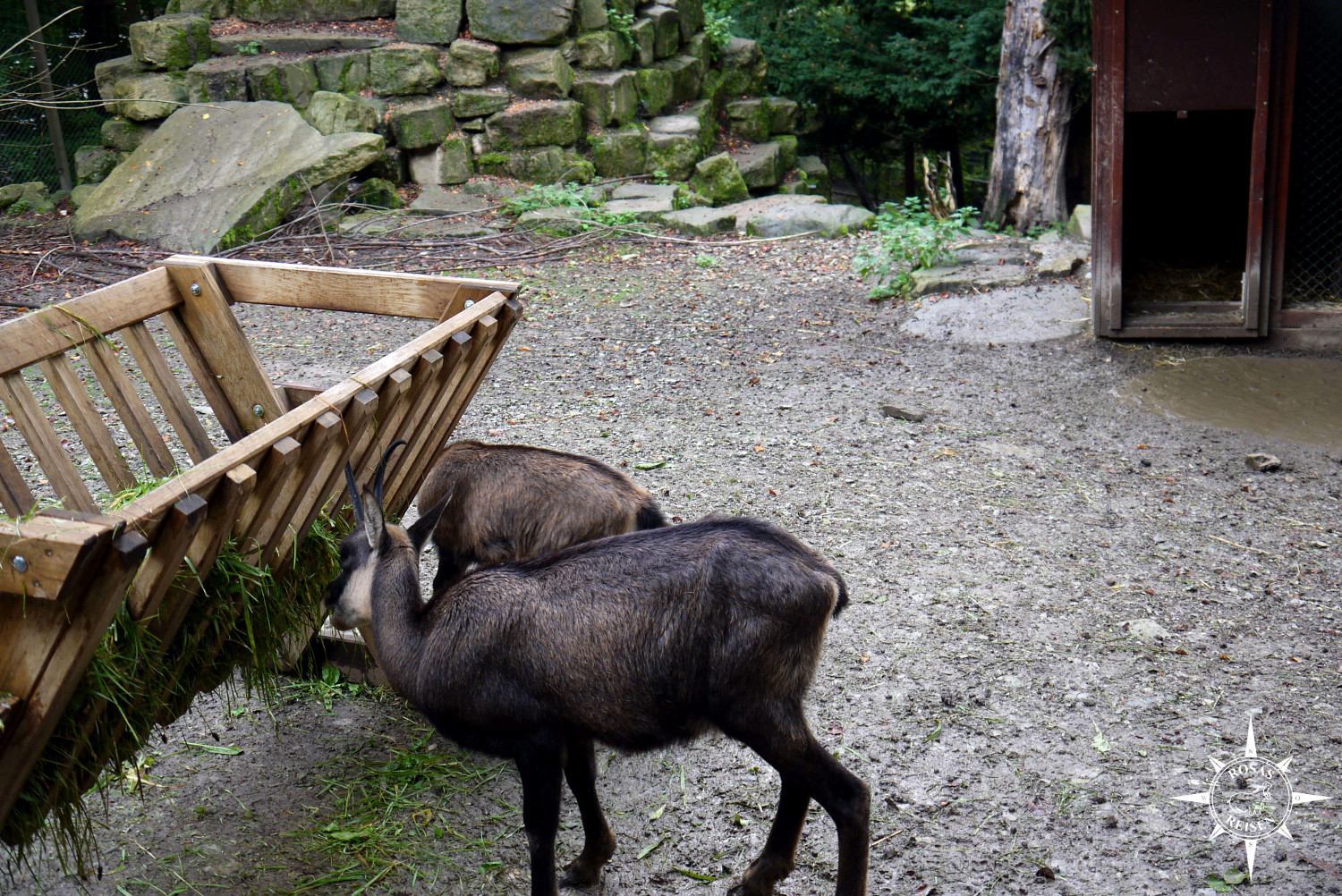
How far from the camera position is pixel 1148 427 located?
21.2 feet

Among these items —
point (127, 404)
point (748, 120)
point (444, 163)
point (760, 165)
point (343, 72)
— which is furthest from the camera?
point (748, 120)

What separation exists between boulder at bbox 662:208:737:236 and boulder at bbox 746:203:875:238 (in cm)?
24

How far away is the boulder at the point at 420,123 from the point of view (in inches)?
507

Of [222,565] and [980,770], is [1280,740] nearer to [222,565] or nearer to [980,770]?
[980,770]

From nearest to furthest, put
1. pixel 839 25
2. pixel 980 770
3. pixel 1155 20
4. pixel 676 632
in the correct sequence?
pixel 676 632
pixel 980 770
pixel 1155 20
pixel 839 25

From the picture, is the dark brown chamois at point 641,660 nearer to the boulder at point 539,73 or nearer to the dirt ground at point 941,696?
the dirt ground at point 941,696

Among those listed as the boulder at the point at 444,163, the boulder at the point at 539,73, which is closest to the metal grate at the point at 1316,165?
the boulder at the point at 539,73

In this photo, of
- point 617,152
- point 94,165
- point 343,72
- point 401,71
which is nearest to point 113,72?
point 94,165

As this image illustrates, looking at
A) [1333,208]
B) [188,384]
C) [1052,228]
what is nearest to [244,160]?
[188,384]

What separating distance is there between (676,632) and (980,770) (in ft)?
4.51

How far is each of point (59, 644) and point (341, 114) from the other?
11.6 m

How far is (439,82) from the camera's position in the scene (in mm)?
13461

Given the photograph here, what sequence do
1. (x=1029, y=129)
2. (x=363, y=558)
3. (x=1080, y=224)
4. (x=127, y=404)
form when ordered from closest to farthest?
1. (x=363, y=558)
2. (x=127, y=404)
3. (x=1080, y=224)
4. (x=1029, y=129)

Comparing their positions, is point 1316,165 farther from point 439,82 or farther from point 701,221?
point 439,82
